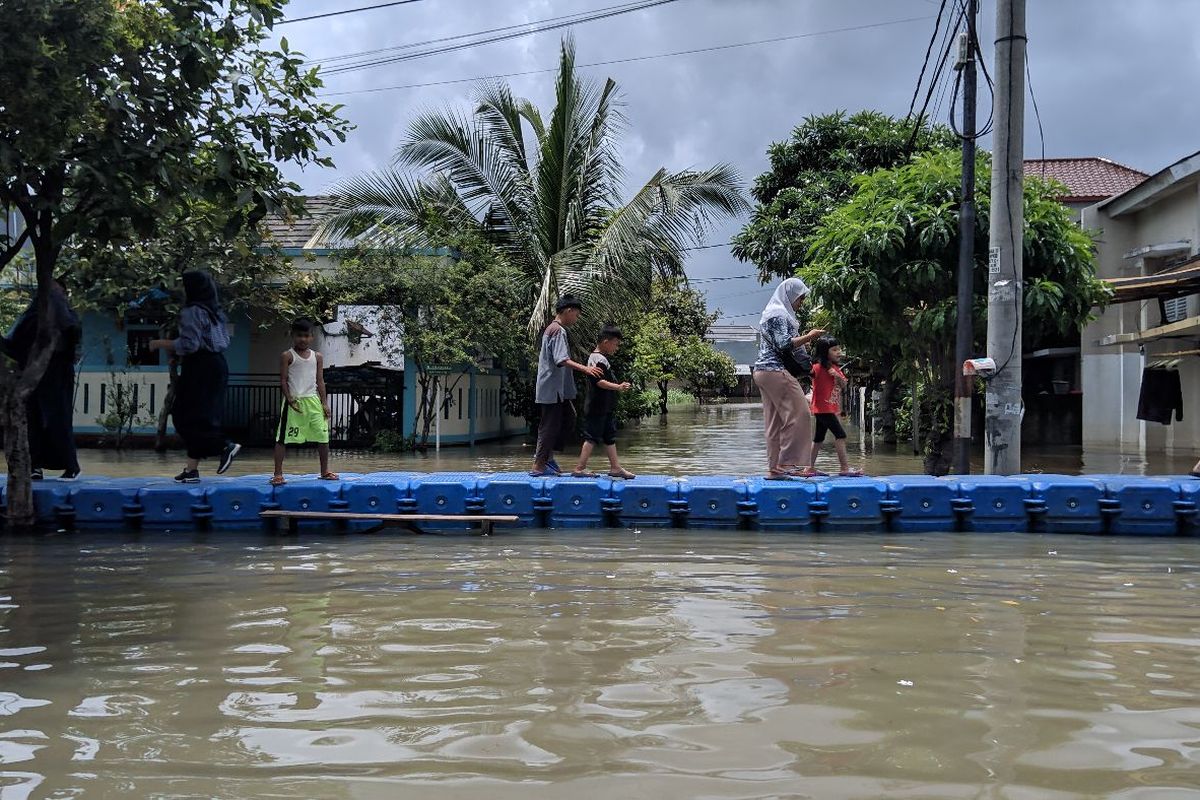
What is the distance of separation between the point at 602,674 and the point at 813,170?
A: 1903 cm

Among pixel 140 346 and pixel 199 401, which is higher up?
pixel 140 346

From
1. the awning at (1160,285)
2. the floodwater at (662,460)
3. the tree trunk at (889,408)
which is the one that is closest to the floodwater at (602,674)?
the floodwater at (662,460)

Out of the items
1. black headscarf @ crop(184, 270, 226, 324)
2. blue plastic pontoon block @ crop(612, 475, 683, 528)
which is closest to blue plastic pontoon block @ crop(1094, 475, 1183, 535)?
blue plastic pontoon block @ crop(612, 475, 683, 528)

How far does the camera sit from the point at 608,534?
794 cm

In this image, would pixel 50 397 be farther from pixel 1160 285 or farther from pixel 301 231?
pixel 1160 285

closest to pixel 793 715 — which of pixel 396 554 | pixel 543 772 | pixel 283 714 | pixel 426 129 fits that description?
pixel 543 772

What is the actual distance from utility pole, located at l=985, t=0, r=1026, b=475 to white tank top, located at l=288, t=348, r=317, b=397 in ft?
20.8

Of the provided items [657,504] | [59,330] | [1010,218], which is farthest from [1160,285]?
[59,330]

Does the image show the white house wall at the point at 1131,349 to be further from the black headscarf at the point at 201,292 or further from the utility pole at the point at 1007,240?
the black headscarf at the point at 201,292

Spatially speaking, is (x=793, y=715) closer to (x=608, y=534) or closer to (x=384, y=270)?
(x=608, y=534)

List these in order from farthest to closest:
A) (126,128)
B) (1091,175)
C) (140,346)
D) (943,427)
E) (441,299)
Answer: (1091,175) → (140,346) → (441,299) → (943,427) → (126,128)

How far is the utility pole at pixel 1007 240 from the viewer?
9.63 metres

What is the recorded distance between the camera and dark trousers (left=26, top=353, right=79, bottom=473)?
861 cm

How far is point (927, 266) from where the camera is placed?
10.9 m
